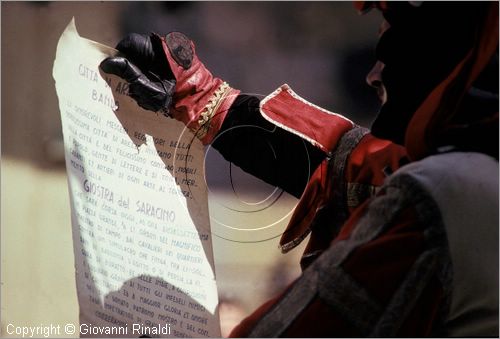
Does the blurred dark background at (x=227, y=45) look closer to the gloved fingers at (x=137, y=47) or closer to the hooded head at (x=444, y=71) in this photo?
the gloved fingers at (x=137, y=47)

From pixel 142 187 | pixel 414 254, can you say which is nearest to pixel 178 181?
pixel 142 187

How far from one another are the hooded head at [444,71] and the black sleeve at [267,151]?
0.31 meters

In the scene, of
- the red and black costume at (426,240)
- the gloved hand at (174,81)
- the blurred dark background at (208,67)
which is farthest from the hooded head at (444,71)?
the gloved hand at (174,81)

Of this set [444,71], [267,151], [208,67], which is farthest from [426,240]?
[208,67]

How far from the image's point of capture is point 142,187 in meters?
1.40

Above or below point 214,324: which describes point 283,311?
above

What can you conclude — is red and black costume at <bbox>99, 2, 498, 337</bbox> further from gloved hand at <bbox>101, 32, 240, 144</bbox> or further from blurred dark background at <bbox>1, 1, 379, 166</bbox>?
gloved hand at <bbox>101, 32, 240, 144</bbox>

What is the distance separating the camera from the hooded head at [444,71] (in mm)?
1001

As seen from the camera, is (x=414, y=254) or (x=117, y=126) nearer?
(x=414, y=254)

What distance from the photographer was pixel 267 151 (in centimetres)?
142

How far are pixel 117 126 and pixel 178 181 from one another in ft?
0.49

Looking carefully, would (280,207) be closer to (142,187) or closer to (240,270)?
(240,270)

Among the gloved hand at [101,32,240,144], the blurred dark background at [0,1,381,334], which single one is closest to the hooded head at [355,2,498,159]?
the blurred dark background at [0,1,381,334]

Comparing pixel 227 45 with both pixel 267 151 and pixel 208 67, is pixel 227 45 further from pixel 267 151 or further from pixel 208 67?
pixel 267 151
